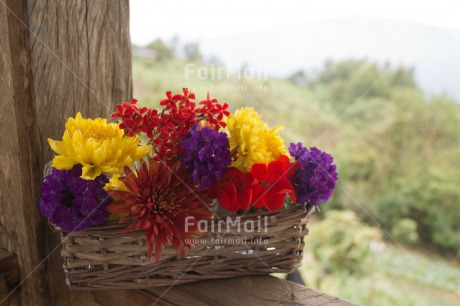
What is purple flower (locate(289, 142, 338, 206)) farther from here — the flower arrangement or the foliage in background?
the foliage in background

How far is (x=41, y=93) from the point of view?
27.9 inches

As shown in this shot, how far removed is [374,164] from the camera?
426 cm

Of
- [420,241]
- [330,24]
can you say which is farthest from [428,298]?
[330,24]

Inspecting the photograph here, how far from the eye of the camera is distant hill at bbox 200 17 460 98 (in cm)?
405

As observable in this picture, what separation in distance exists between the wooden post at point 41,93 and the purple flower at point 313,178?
376 millimetres

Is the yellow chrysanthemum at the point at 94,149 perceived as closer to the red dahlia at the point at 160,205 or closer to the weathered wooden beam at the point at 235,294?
the red dahlia at the point at 160,205

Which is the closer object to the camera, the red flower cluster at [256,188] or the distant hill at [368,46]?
the red flower cluster at [256,188]

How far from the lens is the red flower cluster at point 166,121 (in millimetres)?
642

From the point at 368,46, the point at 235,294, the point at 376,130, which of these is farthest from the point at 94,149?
the point at 368,46

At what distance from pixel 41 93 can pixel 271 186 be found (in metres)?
0.41

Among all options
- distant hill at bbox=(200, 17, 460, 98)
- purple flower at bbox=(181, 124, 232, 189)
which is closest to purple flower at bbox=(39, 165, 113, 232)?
purple flower at bbox=(181, 124, 232, 189)

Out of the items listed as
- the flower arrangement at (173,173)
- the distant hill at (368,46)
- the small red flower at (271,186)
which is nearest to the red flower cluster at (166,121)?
the flower arrangement at (173,173)

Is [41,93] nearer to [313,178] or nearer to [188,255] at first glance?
[188,255]

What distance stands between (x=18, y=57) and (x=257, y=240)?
1.55 ft
